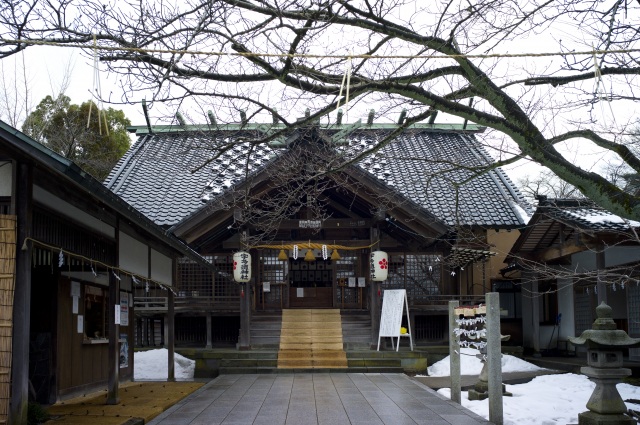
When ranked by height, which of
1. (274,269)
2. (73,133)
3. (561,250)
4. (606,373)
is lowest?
(606,373)

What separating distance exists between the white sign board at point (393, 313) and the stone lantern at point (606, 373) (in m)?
8.79

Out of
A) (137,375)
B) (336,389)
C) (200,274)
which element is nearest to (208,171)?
(200,274)

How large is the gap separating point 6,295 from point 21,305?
0.18 m

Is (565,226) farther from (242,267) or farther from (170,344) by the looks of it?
(170,344)

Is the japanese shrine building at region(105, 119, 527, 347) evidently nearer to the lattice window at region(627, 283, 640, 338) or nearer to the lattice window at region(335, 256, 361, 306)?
the lattice window at region(335, 256, 361, 306)

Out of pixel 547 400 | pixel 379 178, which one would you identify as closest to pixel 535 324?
pixel 379 178

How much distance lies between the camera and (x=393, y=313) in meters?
19.0

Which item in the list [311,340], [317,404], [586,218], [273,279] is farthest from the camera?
[273,279]

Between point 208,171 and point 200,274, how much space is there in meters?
4.93

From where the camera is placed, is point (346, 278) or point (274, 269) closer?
point (274, 269)

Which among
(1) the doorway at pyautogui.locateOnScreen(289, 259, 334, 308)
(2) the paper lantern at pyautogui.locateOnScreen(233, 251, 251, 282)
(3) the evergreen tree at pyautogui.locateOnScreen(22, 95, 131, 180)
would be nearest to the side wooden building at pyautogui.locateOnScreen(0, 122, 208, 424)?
(2) the paper lantern at pyautogui.locateOnScreen(233, 251, 251, 282)

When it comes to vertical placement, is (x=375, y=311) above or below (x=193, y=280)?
below

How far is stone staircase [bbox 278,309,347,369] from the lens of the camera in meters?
18.0

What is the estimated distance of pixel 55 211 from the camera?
879 cm
